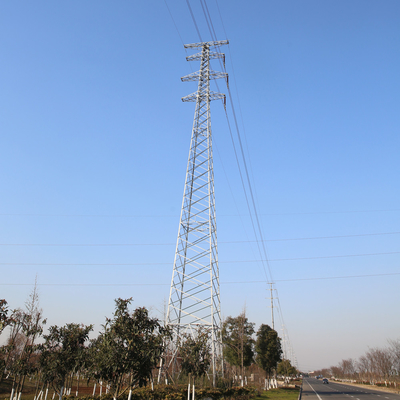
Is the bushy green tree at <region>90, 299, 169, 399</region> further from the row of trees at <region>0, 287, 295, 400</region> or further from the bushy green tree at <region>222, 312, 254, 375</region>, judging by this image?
the bushy green tree at <region>222, 312, 254, 375</region>

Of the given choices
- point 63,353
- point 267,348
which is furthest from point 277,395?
point 63,353

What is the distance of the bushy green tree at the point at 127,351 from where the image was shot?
13.8 m

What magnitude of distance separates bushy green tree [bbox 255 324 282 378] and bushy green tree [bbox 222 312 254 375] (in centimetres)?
541

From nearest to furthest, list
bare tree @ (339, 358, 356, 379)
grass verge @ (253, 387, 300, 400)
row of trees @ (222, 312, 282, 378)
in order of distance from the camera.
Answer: grass verge @ (253, 387, 300, 400)
row of trees @ (222, 312, 282, 378)
bare tree @ (339, 358, 356, 379)

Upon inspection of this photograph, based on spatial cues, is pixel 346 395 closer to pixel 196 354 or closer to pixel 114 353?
pixel 196 354

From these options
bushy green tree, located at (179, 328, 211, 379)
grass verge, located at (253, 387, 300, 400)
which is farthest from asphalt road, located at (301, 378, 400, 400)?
bushy green tree, located at (179, 328, 211, 379)

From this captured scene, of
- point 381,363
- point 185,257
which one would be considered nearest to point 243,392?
point 185,257

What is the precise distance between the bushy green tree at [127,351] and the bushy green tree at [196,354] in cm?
367

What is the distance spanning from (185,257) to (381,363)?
228ft

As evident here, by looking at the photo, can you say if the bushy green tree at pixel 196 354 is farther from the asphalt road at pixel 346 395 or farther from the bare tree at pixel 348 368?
the bare tree at pixel 348 368

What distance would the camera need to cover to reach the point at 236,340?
42.9 meters

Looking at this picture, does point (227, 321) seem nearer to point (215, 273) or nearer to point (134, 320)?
point (215, 273)

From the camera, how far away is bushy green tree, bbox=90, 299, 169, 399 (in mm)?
13805

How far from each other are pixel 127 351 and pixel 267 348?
136 ft
